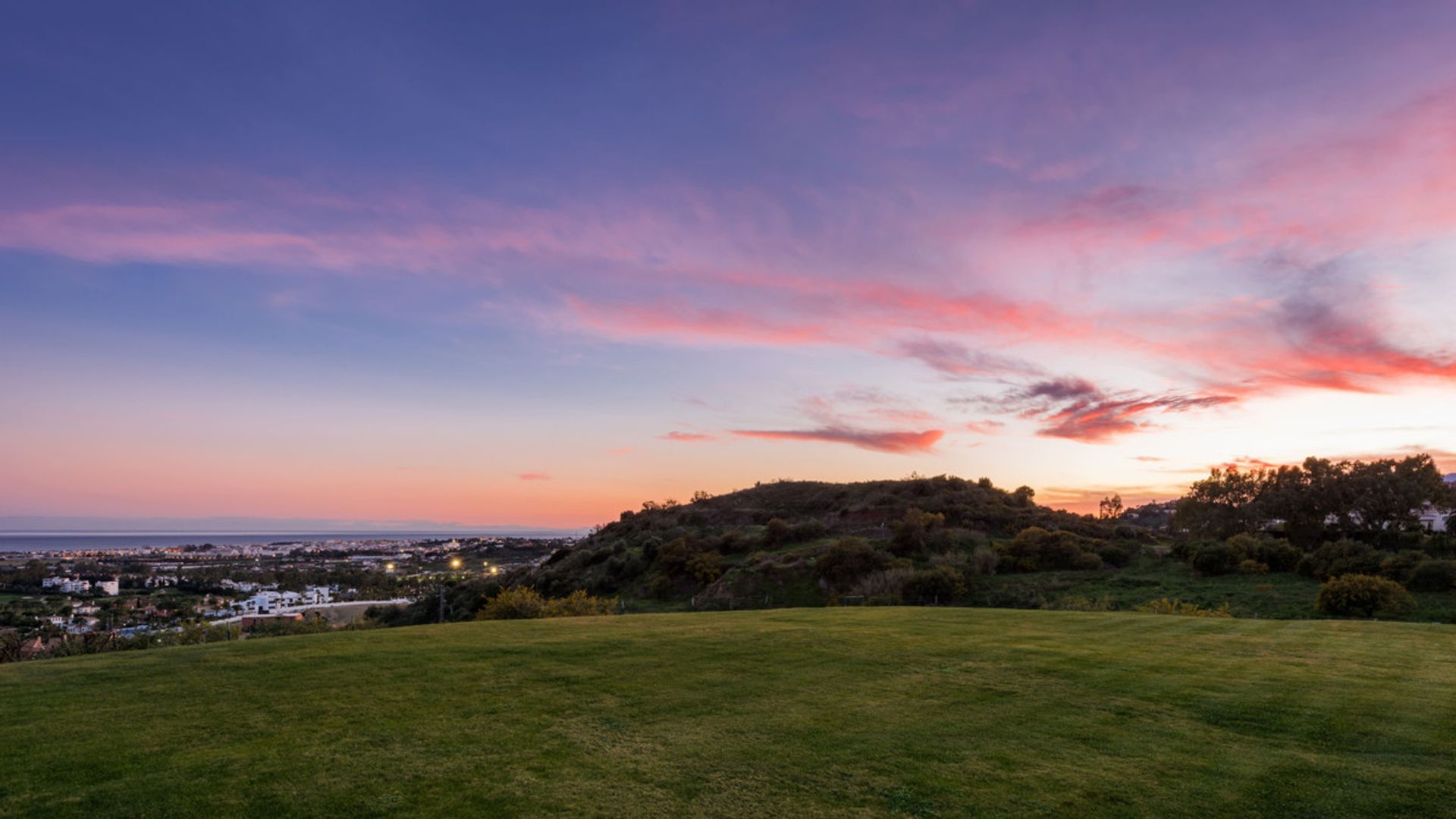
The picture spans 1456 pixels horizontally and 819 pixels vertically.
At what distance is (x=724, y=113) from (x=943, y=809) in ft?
77.2

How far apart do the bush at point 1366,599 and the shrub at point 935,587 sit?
1483 centimetres

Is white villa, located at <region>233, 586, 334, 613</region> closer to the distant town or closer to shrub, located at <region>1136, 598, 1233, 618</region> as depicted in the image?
the distant town

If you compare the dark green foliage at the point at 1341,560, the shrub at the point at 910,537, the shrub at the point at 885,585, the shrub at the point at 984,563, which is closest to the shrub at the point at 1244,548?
the dark green foliage at the point at 1341,560

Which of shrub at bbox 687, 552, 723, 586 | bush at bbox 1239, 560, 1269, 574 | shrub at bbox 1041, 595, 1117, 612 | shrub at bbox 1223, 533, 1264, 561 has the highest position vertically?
shrub at bbox 1223, 533, 1264, 561

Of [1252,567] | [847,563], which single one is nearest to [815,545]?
[847,563]

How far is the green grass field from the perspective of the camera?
5.96 m

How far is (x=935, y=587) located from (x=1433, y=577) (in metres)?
20.8

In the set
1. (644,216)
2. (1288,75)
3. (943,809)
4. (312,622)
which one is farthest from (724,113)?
(943,809)

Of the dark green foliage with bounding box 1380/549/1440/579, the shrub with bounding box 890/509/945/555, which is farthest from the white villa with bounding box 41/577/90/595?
the dark green foliage with bounding box 1380/549/1440/579

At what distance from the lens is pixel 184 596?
6391 cm

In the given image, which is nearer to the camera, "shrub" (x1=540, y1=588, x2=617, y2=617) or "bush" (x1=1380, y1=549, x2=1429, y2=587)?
"shrub" (x1=540, y1=588, x2=617, y2=617)

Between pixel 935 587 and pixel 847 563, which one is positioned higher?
pixel 847 563

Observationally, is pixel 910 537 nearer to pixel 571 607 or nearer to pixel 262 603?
pixel 571 607

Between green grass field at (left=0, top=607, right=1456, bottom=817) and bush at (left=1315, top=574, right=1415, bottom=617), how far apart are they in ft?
51.0
